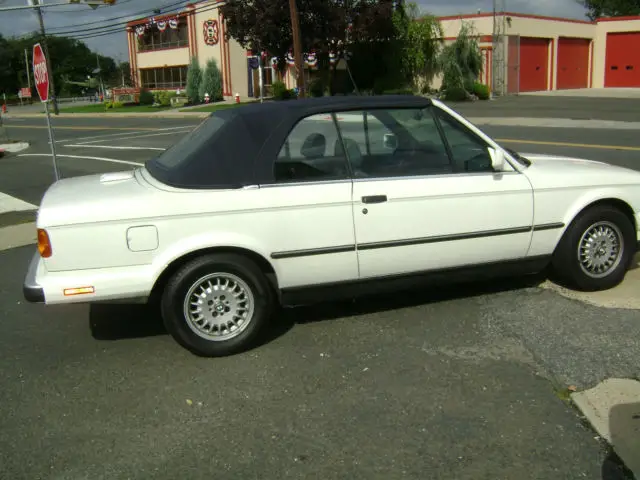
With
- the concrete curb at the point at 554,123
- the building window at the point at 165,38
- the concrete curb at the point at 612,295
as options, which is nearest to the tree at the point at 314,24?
the concrete curb at the point at 554,123

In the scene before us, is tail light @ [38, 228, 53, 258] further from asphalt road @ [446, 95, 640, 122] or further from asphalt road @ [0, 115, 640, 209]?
asphalt road @ [446, 95, 640, 122]

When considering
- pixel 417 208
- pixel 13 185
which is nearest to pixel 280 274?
pixel 417 208

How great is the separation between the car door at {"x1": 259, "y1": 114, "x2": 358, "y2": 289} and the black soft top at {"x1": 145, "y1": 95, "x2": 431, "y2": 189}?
7 cm

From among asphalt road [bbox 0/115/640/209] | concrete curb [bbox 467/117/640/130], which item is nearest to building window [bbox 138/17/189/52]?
asphalt road [bbox 0/115/640/209]

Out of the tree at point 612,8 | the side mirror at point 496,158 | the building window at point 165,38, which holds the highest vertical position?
the tree at point 612,8

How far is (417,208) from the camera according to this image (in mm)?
4754

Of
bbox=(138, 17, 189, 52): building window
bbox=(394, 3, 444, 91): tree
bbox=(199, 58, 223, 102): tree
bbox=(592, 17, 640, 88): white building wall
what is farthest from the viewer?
bbox=(138, 17, 189, 52): building window

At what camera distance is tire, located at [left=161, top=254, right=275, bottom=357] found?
438 cm

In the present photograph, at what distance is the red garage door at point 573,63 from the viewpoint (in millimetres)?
43688

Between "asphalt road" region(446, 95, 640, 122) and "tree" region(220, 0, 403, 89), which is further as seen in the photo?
"tree" region(220, 0, 403, 89)

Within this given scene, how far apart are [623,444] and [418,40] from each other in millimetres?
36772

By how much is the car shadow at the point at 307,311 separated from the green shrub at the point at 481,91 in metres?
31.3

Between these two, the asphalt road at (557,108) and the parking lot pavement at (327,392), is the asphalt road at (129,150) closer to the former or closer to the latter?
the asphalt road at (557,108)

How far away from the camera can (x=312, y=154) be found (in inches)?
186
